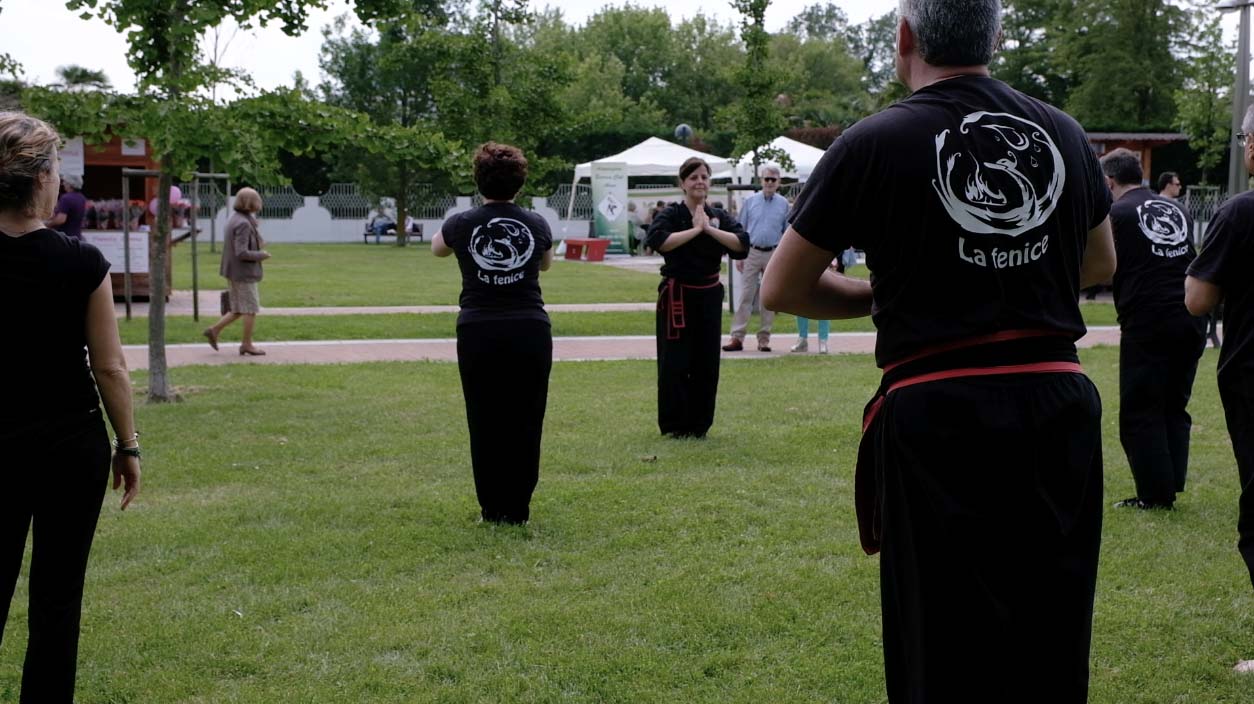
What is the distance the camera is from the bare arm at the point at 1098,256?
3.05 metres

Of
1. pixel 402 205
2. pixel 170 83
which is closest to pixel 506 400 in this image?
pixel 170 83

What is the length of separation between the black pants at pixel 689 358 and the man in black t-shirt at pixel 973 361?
6.19 meters

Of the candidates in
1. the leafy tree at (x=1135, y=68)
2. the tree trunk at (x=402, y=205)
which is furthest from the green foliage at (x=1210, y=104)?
the tree trunk at (x=402, y=205)

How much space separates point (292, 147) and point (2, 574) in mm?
7176

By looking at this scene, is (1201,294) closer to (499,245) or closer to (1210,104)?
(499,245)

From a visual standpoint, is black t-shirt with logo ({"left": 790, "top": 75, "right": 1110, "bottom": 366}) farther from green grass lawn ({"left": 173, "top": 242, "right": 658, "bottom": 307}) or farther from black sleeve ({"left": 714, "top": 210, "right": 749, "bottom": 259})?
green grass lawn ({"left": 173, "top": 242, "right": 658, "bottom": 307})

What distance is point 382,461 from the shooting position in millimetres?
8617

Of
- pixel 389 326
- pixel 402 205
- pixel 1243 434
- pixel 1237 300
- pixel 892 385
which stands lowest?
Result: pixel 389 326

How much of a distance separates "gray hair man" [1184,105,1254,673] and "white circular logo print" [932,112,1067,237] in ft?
7.24

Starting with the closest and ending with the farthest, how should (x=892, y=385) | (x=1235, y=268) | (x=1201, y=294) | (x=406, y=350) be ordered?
(x=892, y=385) → (x=1235, y=268) → (x=1201, y=294) → (x=406, y=350)

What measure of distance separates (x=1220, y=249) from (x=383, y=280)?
22453 millimetres

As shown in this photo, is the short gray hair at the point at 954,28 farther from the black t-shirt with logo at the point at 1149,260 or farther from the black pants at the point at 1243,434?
the black t-shirt with logo at the point at 1149,260

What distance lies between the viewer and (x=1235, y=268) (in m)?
4.70

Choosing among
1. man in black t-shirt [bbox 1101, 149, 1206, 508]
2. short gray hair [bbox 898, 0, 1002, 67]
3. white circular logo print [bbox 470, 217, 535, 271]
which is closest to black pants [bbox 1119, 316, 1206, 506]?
man in black t-shirt [bbox 1101, 149, 1206, 508]
